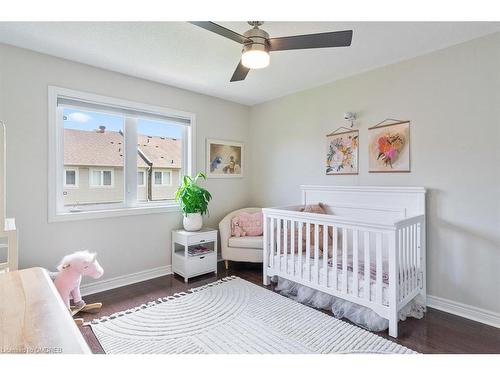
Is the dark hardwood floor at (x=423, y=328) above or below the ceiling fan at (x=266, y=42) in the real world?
below

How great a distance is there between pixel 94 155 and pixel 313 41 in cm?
245

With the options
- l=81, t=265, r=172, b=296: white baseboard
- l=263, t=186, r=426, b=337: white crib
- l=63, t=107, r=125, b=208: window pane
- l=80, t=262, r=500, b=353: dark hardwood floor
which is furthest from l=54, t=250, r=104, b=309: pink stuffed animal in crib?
l=263, t=186, r=426, b=337: white crib

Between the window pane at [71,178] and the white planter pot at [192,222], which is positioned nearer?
the window pane at [71,178]

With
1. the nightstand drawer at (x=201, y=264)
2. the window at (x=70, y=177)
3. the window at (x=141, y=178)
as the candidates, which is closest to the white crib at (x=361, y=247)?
the nightstand drawer at (x=201, y=264)

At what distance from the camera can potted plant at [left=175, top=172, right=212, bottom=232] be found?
10.4ft

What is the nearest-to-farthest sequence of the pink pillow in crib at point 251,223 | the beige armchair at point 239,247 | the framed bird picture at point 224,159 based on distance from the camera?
the beige armchair at point 239,247 → the pink pillow in crib at point 251,223 → the framed bird picture at point 224,159


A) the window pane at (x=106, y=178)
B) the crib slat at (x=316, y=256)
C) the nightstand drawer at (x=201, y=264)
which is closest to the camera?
the crib slat at (x=316, y=256)

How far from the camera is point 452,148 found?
2.30 metres

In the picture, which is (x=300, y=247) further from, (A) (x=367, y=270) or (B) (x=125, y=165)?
(B) (x=125, y=165)

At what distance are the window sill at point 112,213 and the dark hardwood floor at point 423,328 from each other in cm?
79

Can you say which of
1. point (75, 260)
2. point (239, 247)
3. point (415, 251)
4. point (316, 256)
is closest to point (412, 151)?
point (415, 251)

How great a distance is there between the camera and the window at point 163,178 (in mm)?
3339

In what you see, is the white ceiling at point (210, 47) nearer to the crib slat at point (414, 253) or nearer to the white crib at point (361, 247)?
the white crib at point (361, 247)
